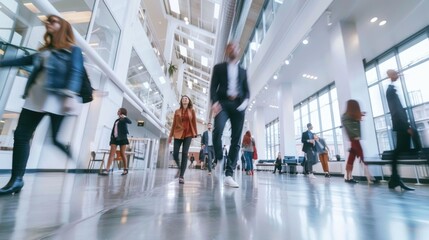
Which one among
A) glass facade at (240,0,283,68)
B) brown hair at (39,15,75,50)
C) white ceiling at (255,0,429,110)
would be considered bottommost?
brown hair at (39,15,75,50)

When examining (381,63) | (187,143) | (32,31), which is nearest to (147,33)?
(32,31)

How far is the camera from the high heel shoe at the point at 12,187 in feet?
4.55

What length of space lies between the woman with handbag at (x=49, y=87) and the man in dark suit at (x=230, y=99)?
50.9 inches

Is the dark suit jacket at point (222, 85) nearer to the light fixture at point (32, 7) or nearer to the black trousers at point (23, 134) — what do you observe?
the black trousers at point (23, 134)

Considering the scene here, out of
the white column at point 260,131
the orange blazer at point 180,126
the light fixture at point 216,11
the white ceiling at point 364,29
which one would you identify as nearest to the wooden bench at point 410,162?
the orange blazer at point 180,126

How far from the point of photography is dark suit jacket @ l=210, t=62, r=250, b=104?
228cm

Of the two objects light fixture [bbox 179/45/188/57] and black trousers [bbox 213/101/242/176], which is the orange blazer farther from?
light fixture [bbox 179/45/188/57]

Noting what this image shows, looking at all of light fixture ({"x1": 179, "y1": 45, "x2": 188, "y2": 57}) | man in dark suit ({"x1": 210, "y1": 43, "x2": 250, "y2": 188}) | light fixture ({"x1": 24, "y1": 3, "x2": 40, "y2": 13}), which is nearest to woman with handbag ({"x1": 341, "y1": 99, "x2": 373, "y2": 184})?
man in dark suit ({"x1": 210, "y1": 43, "x2": 250, "y2": 188})

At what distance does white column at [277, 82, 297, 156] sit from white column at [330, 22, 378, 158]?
4051mm

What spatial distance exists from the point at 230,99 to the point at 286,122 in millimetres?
8014

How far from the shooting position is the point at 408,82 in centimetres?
620

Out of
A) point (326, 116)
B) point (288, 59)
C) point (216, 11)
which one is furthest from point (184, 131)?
point (216, 11)

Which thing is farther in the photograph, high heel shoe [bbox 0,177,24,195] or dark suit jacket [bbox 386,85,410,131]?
dark suit jacket [bbox 386,85,410,131]

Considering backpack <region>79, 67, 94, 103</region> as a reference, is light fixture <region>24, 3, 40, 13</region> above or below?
above
